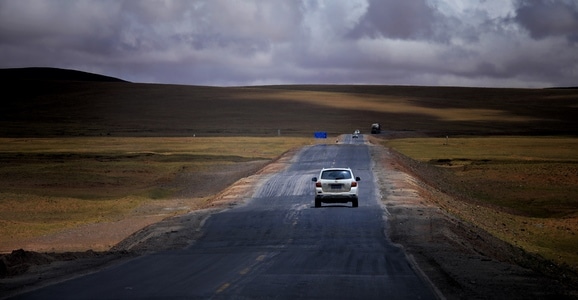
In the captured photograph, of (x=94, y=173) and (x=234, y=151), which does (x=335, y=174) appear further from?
(x=234, y=151)

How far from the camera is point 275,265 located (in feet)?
70.5

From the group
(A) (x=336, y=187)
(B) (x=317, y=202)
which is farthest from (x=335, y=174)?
(B) (x=317, y=202)

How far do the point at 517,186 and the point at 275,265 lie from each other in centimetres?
4503

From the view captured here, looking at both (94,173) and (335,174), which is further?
(94,173)

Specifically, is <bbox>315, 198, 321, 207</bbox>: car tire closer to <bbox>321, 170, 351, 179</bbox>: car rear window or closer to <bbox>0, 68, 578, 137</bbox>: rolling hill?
<bbox>321, 170, 351, 179</bbox>: car rear window

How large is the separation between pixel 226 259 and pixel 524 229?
2144cm

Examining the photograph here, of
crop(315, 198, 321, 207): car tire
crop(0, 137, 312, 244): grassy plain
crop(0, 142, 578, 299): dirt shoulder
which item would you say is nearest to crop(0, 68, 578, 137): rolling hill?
crop(0, 137, 312, 244): grassy plain

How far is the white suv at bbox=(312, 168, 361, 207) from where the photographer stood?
39.2 m

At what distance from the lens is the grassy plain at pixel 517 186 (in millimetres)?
38500

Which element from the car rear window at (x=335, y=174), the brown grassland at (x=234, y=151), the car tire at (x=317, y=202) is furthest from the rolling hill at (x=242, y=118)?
the car rear window at (x=335, y=174)

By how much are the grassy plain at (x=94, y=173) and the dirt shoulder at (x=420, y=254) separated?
20.9 ft

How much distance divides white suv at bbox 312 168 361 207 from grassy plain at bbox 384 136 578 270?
5.59 metres

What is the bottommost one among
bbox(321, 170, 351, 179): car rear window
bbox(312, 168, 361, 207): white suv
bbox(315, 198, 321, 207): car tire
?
bbox(315, 198, 321, 207): car tire

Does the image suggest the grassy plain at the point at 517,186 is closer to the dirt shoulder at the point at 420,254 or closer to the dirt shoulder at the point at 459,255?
the dirt shoulder at the point at 459,255
